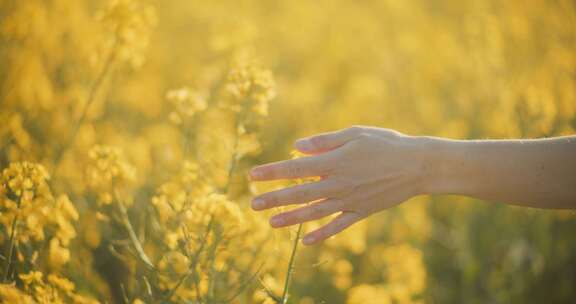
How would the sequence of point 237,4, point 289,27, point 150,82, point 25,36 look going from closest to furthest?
point 25,36 → point 150,82 → point 289,27 → point 237,4

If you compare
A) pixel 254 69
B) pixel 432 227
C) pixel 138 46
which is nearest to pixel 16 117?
pixel 138 46

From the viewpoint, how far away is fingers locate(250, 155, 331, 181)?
1.42 meters

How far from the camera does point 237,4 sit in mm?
6629

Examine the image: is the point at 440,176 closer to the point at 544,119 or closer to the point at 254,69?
the point at 254,69

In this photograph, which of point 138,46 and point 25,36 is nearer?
point 138,46

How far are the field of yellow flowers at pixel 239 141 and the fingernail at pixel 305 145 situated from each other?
24 centimetres

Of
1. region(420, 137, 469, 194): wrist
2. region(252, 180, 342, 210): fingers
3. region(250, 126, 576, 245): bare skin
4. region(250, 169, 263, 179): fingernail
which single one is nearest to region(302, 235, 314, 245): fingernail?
region(250, 126, 576, 245): bare skin

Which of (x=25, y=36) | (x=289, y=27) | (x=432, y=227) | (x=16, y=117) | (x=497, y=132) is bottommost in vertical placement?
(x=432, y=227)

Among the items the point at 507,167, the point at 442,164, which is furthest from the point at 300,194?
the point at 507,167

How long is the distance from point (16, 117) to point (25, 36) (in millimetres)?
627

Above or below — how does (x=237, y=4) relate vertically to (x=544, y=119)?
above

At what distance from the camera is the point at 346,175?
1454 millimetres

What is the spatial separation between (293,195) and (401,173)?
315mm

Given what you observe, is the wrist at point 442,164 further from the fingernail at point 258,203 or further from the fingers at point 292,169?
the fingernail at point 258,203
